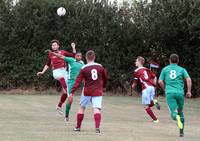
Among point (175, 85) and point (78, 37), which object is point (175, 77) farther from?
point (78, 37)

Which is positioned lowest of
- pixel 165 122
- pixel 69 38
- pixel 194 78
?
pixel 165 122

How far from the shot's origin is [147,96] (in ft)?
59.7

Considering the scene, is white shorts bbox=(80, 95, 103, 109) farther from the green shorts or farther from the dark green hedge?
the dark green hedge

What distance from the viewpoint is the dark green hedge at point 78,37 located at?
32000 mm

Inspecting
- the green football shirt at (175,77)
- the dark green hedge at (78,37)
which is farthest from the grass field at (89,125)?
the dark green hedge at (78,37)

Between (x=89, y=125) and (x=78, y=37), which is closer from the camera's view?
(x=89, y=125)

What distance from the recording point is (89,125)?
15578mm

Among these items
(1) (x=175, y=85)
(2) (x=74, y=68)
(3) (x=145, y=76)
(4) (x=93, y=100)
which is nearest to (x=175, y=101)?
(1) (x=175, y=85)

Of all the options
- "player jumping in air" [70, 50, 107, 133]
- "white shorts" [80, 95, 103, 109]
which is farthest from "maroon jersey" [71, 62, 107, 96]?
"white shorts" [80, 95, 103, 109]

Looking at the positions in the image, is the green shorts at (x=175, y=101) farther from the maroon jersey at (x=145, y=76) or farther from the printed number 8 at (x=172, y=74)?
the maroon jersey at (x=145, y=76)

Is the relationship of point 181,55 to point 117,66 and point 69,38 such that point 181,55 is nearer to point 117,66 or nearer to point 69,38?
point 117,66

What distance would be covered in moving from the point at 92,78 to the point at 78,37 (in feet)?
61.6

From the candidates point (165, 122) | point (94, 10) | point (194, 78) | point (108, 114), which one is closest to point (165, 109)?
point (108, 114)

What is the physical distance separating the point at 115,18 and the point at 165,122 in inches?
599
